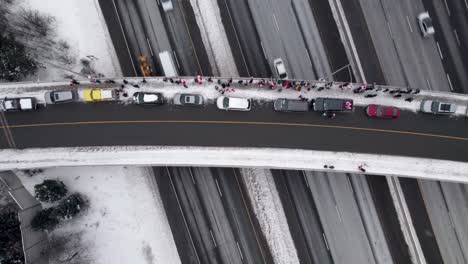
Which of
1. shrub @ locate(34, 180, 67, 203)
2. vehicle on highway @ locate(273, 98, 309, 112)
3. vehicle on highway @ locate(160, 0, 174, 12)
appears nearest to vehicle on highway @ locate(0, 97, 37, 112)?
shrub @ locate(34, 180, 67, 203)

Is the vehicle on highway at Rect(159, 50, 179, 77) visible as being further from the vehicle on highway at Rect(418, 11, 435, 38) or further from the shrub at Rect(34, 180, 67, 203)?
the vehicle on highway at Rect(418, 11, 435, 38)

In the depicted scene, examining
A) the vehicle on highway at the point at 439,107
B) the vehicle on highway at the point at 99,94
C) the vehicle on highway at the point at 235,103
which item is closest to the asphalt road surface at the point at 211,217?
the vehicle on highway at the point at 235,103

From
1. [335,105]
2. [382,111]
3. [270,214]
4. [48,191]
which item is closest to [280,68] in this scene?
[335,105]

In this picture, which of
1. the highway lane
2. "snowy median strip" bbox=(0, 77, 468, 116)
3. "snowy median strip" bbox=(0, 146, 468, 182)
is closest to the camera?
"snowy median strip" bbox=(0, 146, 468, 182)

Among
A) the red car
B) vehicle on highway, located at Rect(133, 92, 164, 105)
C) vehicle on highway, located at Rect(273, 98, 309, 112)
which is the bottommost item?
the red car

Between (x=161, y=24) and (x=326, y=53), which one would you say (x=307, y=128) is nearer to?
(x=326, y=53)

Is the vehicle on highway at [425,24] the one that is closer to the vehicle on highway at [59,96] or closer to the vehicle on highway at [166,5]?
the vehicle on highway at [166,5]
